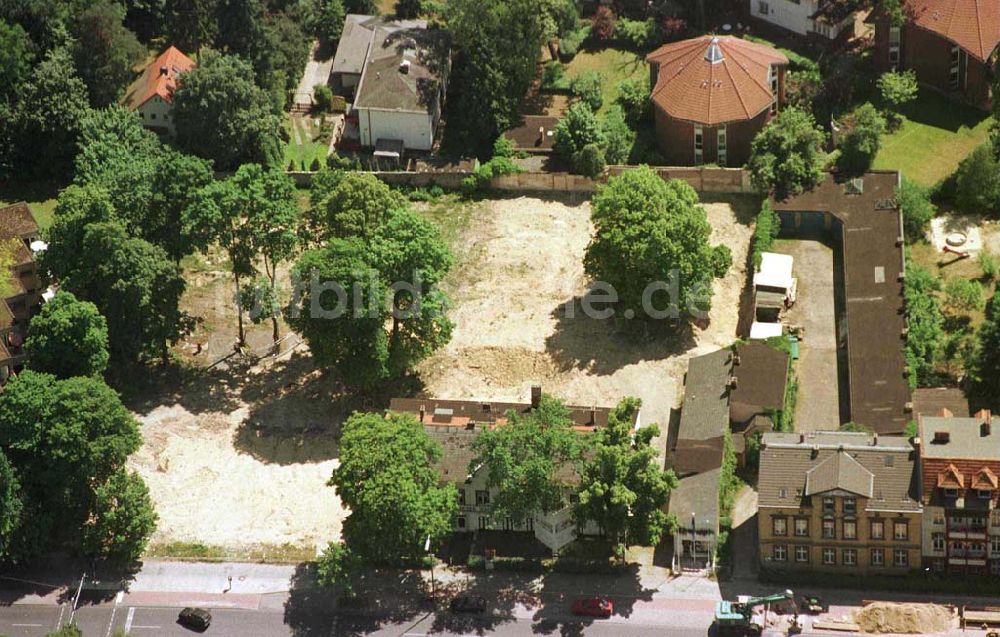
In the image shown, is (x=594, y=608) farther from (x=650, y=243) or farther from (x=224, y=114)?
(x=224, y=114)

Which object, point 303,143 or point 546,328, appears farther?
point 303,143

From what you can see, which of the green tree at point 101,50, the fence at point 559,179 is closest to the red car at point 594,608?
the fence at point 559,179

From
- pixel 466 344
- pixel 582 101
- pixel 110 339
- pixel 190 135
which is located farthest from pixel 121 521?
A: pixel 582 101

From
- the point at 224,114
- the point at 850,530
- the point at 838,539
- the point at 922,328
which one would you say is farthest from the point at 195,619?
the point at 922,328

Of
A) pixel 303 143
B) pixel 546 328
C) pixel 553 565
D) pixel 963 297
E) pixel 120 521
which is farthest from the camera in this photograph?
pixel 303 143

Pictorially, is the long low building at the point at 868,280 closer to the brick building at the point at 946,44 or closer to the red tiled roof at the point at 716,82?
the red tiled roof at the point at 716,82

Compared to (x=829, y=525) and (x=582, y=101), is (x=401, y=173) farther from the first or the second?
(x=829, y=525)
